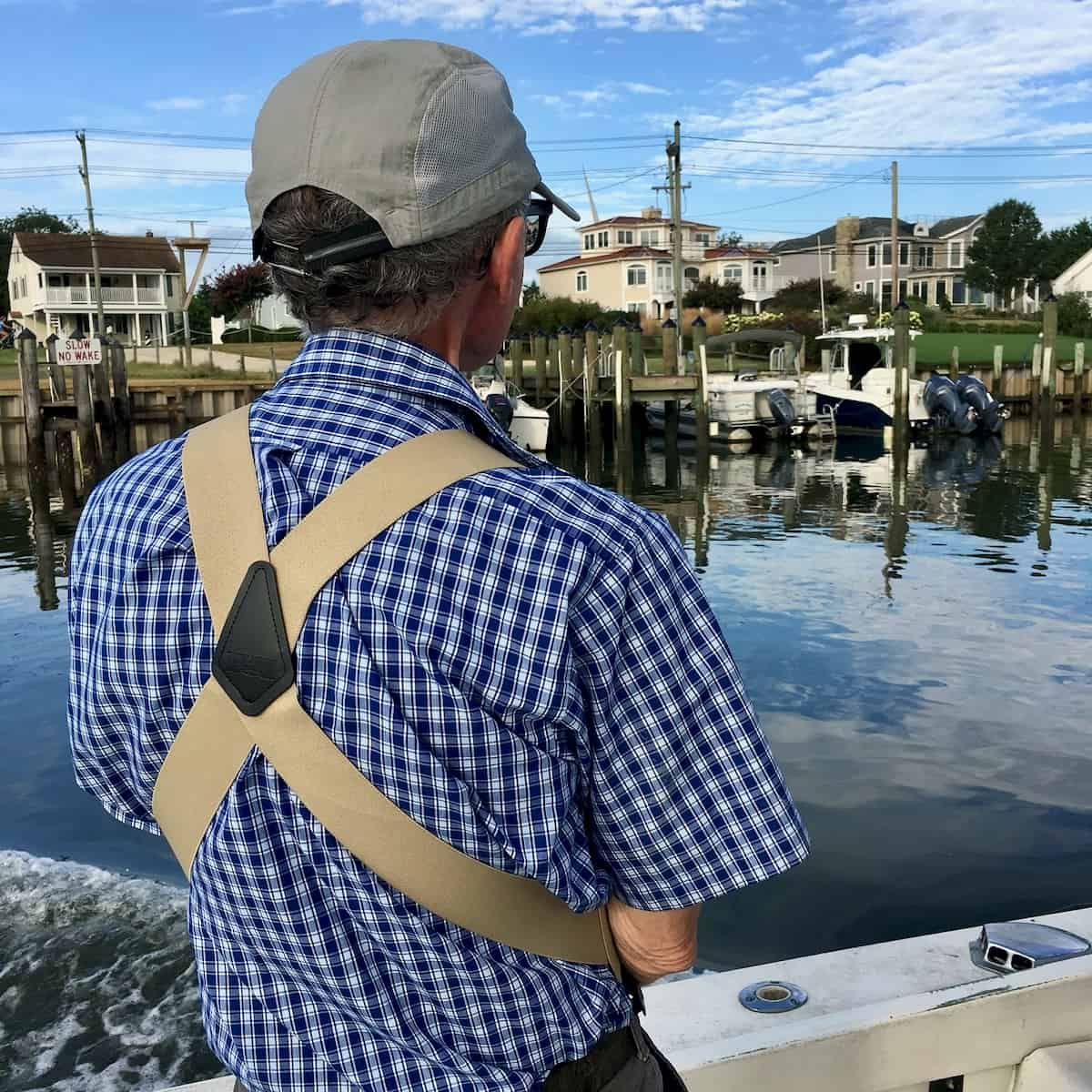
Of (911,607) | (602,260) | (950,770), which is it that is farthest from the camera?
(602,260)

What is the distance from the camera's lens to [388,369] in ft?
3.84

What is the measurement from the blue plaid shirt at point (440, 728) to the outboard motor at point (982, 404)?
28600mm

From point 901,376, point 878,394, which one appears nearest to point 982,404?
point 878,394

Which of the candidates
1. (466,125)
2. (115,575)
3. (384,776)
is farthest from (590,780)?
(466,125)

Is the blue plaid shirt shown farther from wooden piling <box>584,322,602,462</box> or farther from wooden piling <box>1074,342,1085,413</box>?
wooden piling <box>1074,342,1085,413</box>

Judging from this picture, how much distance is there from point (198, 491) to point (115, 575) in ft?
0.47

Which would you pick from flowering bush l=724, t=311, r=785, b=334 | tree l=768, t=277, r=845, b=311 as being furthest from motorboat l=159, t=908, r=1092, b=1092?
tree l=768, t=277, r=845, b=311

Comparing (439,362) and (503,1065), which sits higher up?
(439,362)

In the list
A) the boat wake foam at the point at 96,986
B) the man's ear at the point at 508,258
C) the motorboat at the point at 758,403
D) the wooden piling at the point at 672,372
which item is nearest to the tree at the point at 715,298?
the wooden piling at the point at 672,372

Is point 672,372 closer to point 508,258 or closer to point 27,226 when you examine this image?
point 508,258

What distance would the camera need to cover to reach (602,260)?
69688 millimetres

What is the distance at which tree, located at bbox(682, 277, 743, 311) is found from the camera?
58906 mm

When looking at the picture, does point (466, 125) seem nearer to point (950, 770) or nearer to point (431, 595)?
point (431, 595)

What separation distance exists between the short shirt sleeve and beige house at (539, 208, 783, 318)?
65.1 m
